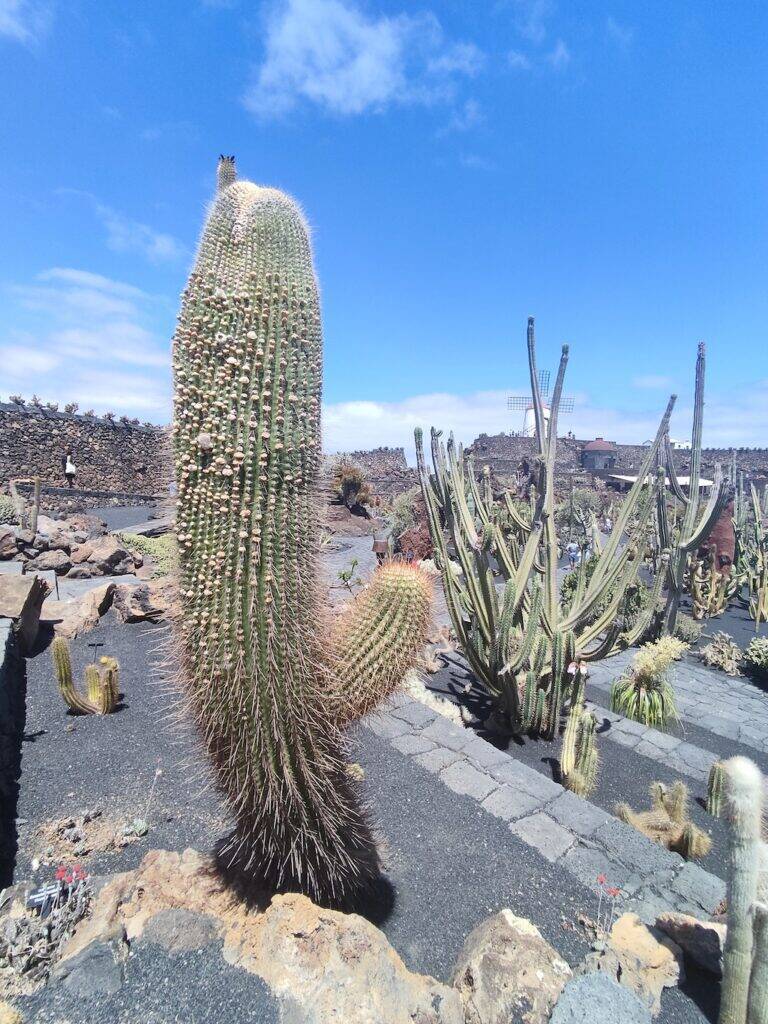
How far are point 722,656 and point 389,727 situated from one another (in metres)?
5.91

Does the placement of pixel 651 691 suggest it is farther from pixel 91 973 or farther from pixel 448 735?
pixel 91 973

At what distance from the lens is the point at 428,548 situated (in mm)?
10898

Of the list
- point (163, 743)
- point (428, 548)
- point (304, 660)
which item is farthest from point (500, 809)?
point (428, 548)

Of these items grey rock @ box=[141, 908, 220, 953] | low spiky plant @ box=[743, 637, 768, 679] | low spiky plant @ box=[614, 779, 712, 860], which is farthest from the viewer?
low spiky plant @ box=[743, 637, 768, 679]

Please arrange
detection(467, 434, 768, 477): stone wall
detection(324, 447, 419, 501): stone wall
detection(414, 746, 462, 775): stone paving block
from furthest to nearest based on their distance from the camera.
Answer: detection(467, 434, 768, 477): stone wall → detection(324, 447, 419, 501): stone wall → detection(414, 746, 462, 775): stone paving block

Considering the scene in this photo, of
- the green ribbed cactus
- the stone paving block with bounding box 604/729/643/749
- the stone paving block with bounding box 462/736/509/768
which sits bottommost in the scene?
the stone paving block with bounding box 604/729/643/749

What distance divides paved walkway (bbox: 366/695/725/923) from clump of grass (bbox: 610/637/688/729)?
7.84 feet

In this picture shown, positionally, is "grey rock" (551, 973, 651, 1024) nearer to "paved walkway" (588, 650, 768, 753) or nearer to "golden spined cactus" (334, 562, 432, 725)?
"golden spined cactus" (334, 562, 432, 725)

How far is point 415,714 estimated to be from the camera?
421cm

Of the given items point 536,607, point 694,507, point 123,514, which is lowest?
point 123,514

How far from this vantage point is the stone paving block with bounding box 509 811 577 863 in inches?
107

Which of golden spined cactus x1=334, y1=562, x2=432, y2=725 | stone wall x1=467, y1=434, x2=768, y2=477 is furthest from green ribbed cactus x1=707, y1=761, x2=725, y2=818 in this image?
stone wall x1=467, y1=434, x2=768, y2=477

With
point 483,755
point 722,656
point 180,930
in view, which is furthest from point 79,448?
point 180,930

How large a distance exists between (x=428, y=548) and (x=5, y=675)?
26.2 feet
